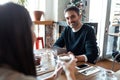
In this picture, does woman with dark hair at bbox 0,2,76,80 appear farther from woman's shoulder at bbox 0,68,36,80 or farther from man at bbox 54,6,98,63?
man at bbox 54,6,98,63

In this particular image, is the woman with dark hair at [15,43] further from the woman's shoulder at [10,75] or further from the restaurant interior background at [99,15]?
the restaurant interior background at [99,15]

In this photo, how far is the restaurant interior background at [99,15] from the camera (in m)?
3.38

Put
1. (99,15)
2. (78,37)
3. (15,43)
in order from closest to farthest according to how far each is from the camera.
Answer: (15,43) → (78,37) → (99,15)

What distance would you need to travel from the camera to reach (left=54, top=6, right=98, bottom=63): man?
6.70 feet

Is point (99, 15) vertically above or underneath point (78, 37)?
above

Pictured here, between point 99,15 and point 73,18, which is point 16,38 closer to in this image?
point 73,18

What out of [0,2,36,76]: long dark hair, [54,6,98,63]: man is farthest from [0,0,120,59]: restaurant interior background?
[0,2,36,76]: long dark hair

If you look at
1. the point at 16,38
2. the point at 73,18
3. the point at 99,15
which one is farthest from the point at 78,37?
the point at 99,15

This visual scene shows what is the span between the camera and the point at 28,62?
769 mm

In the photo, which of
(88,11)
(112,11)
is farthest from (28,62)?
(112,11)

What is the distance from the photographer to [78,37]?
220 centimetres

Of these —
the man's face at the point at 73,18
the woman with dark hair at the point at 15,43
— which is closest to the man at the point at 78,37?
the man's face at the point at 73,18

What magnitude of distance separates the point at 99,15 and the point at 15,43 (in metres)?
3.48

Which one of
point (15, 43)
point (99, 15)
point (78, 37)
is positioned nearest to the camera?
point (15, 43)
